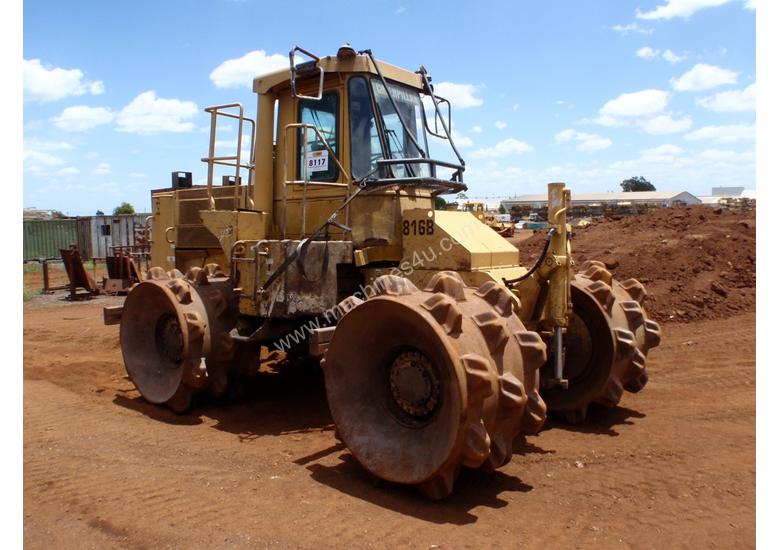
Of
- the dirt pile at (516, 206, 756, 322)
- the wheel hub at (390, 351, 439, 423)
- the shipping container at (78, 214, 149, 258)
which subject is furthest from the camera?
the shipping container at (78, 214, 149, 258)

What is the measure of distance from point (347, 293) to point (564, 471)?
2669 mm

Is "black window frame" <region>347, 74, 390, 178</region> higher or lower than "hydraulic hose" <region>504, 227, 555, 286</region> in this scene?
higher

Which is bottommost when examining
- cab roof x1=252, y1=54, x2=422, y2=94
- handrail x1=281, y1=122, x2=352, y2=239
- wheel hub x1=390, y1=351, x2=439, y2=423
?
wheel hub x1=390, y1=351, x2=439, y2=423

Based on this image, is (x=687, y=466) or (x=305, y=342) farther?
(x=305, y=342)

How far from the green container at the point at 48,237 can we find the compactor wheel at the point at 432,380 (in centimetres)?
2795

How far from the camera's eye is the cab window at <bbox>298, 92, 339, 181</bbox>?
623cm

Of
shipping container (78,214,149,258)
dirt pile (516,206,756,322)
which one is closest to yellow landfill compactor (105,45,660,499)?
dirt pile (516,206,756,322)

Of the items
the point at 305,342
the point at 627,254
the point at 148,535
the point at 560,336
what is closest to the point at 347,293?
the point at 305,342

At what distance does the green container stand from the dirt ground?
24168mm

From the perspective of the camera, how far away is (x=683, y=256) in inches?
536

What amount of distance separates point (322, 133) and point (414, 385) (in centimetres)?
298

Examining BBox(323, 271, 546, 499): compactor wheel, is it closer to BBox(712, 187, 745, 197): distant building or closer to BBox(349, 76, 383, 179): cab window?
BBox(349, 76, 383, 179): cab window

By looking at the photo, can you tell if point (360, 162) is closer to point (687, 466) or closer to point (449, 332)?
point (449, 332)

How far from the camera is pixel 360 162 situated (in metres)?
6.16
